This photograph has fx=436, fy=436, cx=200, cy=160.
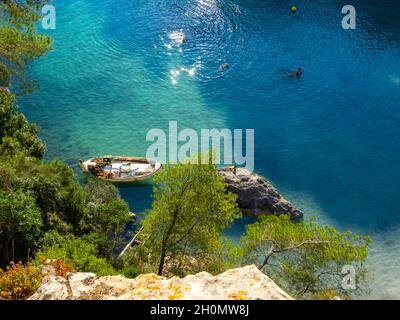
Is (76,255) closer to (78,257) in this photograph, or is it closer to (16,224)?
(78,257)

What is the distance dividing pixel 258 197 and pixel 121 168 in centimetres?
1138

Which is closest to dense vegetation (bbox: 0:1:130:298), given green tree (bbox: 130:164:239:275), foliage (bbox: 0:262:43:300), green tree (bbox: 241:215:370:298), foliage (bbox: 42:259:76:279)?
green tree (bbox: 130:164:239:275)

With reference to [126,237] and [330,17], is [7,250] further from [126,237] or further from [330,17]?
[330,17]

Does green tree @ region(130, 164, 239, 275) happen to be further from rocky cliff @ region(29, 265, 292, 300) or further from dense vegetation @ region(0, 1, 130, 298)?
rocky cliff @ region(29, 265, 292, 300)

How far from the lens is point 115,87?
152 feet

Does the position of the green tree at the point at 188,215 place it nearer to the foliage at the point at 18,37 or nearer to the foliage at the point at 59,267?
the foliage at the point at 59,267

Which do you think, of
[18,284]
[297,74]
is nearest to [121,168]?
[18,284]

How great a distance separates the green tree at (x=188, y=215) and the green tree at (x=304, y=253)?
5.94 feet

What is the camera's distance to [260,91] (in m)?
46.4

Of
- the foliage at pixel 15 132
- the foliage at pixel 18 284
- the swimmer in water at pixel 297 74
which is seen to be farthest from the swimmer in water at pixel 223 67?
the foliage at pixel 18 284

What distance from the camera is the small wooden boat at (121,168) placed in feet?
116

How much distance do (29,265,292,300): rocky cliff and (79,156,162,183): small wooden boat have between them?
2207cm

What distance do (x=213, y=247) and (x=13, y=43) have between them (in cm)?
1774
